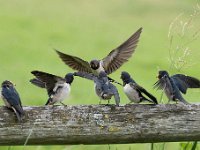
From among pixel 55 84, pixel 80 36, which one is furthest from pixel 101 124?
pixel 80 36

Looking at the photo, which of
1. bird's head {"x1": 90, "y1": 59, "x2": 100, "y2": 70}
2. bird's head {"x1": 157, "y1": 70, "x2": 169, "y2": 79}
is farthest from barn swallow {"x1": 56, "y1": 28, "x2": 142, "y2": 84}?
bird's head {"x1": 157, "y1": 70, "x2": 169, "y2": 79}

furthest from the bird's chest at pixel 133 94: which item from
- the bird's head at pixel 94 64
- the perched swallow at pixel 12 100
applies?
the perched swallow at pixel 12 100

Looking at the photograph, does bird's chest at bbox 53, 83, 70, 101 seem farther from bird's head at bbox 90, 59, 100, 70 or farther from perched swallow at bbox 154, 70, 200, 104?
A: perched swallow at bbox 154, 70, 200, 104

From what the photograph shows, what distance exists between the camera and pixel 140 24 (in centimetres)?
2148

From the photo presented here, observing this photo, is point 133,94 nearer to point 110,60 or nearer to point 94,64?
point 94,64

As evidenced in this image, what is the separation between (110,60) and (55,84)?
57 centimetres

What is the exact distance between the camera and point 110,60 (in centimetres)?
439

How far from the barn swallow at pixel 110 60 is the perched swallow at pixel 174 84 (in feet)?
1.21

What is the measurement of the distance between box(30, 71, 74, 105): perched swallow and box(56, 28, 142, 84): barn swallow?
210 mm

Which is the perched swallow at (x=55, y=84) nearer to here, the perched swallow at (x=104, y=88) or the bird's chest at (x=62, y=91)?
the bird's chest at (x=62, y=91)

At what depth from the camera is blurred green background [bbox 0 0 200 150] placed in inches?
563

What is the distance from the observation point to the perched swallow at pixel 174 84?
3.84 m

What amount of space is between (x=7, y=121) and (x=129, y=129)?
50 centimetres

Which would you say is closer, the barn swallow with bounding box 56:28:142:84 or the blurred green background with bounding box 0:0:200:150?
the barn swallow with bounding box 56:28:142:84
